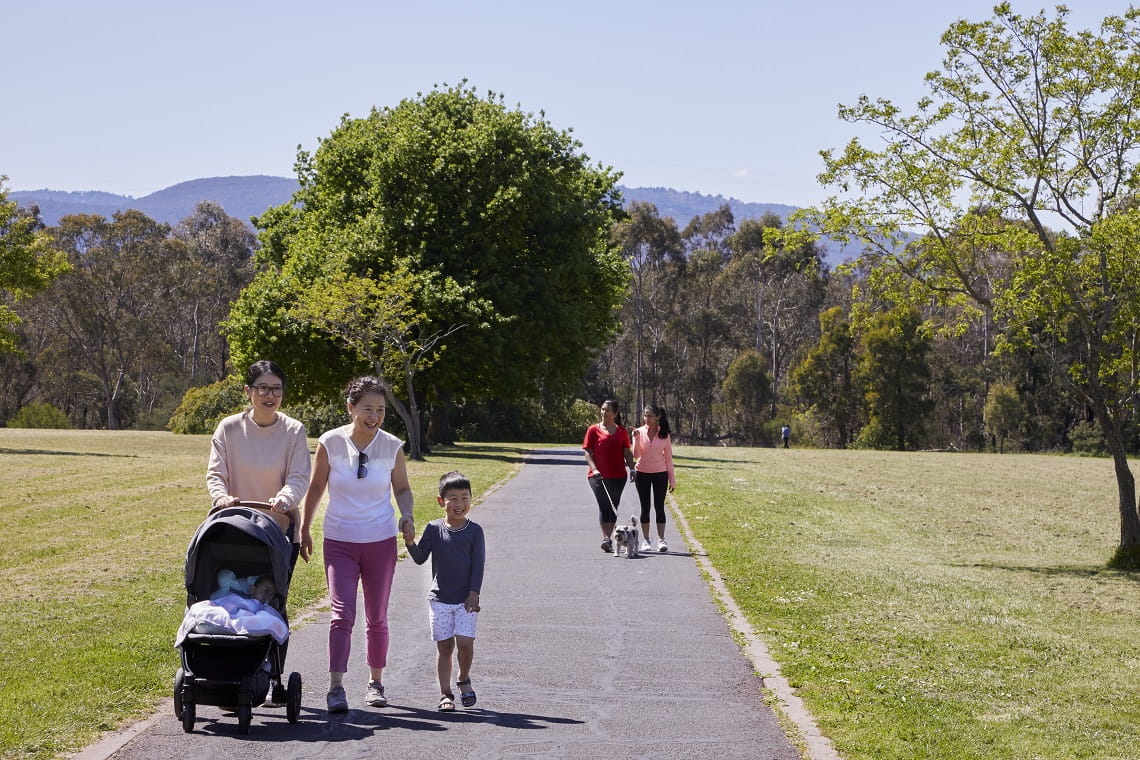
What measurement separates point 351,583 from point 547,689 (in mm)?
1568

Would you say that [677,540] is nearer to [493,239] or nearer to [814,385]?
[493,239]

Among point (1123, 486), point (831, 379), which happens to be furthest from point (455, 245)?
point (831, 379)

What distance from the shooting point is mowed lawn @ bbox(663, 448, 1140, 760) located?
798 cm

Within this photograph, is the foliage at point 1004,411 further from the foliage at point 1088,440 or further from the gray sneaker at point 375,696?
the gray sneaker at point 375,696

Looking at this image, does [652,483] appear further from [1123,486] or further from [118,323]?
[118,323]

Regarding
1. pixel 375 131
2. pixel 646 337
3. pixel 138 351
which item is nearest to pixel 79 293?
pixel 138 351

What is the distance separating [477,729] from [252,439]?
79.6 inches

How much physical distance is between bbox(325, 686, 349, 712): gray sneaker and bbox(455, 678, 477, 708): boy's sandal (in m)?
0.67

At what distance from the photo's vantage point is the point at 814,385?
80.9 metres

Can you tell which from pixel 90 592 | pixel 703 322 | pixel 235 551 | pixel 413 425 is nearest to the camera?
pixel 235 551

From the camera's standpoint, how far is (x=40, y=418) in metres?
75.1

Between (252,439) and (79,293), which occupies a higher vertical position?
(79,293)

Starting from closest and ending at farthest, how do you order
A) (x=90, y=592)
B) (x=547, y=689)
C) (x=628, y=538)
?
1. (x=547, y=689)
2. (x=90, y=592)
3. (x=628, y=538)

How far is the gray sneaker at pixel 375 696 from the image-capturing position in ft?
25.7
